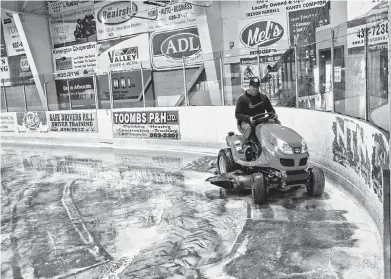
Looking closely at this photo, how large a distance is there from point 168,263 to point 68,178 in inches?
193

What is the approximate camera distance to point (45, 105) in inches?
611

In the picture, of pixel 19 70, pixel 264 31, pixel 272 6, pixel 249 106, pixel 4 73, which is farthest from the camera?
pixel 4 73

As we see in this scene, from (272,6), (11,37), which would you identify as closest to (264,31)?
(272,6)

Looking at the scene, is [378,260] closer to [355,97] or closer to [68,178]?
[355,97]

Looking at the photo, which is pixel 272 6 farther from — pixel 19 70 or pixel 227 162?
pixel 19 70

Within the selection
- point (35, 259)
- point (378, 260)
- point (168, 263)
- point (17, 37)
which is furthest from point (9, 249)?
point (17, 37)

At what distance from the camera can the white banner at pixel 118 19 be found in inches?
651

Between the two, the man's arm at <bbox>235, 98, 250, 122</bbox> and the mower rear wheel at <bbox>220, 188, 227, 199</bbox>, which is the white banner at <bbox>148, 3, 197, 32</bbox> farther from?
the mower rear wheel at <bbox>220, 188, 227, 199</bbox>

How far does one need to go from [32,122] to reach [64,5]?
629cm

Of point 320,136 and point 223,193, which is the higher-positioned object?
point 320,136

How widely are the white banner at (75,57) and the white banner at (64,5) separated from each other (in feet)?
5.40

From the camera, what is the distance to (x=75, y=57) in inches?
754

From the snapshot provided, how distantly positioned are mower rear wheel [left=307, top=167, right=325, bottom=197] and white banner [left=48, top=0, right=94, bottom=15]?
1496cm

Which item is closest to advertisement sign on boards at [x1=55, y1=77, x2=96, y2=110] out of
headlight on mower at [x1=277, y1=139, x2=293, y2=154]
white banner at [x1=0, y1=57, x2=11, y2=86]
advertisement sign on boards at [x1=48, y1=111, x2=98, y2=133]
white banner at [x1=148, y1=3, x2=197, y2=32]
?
advertisement sign on boards at [x1=48, y1=111, x2=98, y2=133]
